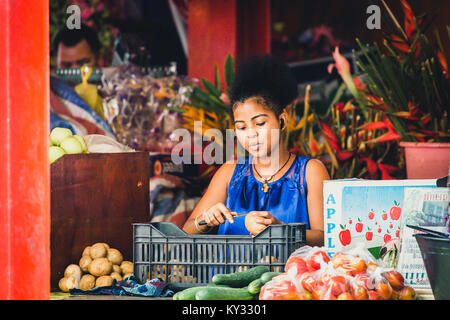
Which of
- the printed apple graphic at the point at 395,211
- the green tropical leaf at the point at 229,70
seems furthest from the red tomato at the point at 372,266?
the green tropical leaf at the point at 229,70

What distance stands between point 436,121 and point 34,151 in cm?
210

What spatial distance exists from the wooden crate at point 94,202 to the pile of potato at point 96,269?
0.16 ft

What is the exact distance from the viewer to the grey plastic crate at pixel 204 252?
214cm

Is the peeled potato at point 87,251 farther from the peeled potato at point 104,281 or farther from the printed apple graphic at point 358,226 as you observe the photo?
the printed apple graphic at point 358,226

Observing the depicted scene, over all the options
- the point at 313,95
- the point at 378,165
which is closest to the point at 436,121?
the point at 378,165

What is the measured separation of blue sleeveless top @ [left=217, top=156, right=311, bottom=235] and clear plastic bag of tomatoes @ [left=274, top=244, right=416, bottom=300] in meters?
1.01

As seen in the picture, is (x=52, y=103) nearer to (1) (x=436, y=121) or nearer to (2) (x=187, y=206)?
(2) (x=187, y=206)

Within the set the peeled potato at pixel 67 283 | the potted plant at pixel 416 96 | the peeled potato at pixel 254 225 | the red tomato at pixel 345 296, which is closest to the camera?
the red tomato at pixel 345 296

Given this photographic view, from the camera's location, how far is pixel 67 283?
100 inches

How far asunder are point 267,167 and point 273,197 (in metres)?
0.18

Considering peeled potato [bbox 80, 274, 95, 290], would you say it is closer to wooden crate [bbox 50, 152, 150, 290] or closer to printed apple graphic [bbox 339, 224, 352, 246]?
wooden crate [bbox 50, 152, 150, 290]

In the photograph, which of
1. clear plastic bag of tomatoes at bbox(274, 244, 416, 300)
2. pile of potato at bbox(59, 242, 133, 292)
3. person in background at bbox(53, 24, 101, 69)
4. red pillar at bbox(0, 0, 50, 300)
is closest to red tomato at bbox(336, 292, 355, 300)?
clear plastic bag of tomatoes at bbox(274, 244, 416, 300)
